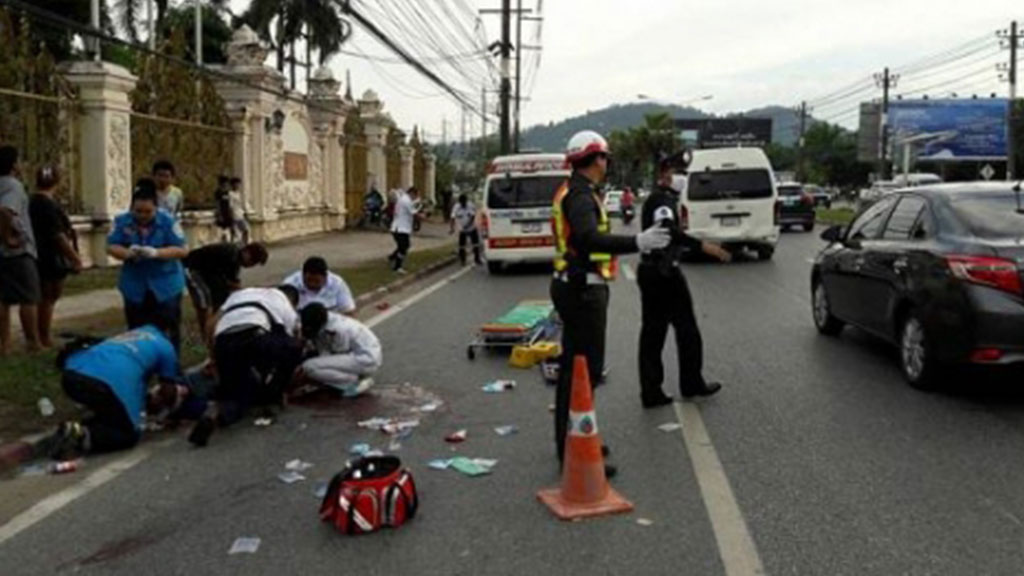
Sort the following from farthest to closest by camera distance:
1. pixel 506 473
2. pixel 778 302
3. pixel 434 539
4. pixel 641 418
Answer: pixel 778 302 < pixel 641 418 < pixel 506 473 < pixel 434 539

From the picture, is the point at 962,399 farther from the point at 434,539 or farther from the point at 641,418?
the point at 434,539

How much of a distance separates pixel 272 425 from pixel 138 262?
2030 millimetres

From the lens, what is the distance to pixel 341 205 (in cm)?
3297

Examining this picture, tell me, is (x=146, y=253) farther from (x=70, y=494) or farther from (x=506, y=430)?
(x=506, y=430)

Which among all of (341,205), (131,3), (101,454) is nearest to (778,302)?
(101,454)

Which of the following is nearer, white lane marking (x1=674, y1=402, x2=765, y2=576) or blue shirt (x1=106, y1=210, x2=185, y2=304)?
white lane marking (x1=674, y1=402, x2=765, y2=576)

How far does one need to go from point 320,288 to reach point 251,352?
1.61 metres

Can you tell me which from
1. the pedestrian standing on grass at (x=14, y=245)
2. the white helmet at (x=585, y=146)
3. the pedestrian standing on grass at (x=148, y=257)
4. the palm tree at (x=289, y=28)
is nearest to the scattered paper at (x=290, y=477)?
the white helmet at (x=585, y=146)

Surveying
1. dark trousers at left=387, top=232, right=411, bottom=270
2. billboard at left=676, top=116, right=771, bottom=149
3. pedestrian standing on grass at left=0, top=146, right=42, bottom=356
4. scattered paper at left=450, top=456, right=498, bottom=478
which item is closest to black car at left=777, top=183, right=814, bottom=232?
dark trousers at left=387, top=232, right=411, bottom=270

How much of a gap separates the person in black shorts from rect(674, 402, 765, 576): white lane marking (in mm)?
3563

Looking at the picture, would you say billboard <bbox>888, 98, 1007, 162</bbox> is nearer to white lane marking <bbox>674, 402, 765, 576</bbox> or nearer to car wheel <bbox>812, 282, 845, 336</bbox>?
car wheel <bbox>812, 282, 845, 336</bbox>

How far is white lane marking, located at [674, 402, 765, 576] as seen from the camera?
4570mm

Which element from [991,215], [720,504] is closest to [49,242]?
[720,504]

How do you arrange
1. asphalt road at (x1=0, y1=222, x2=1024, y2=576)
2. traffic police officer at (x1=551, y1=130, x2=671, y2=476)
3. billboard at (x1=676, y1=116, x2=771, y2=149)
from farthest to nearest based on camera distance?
1. billboard at (x1=676, y1=116, x2=771, y2=149)
2. traffic police officer at (x1=551, y1=130, x2=671, y2=476)
3. asphalt road at (x1=0, y1=222, x2=1024, y2=576)
